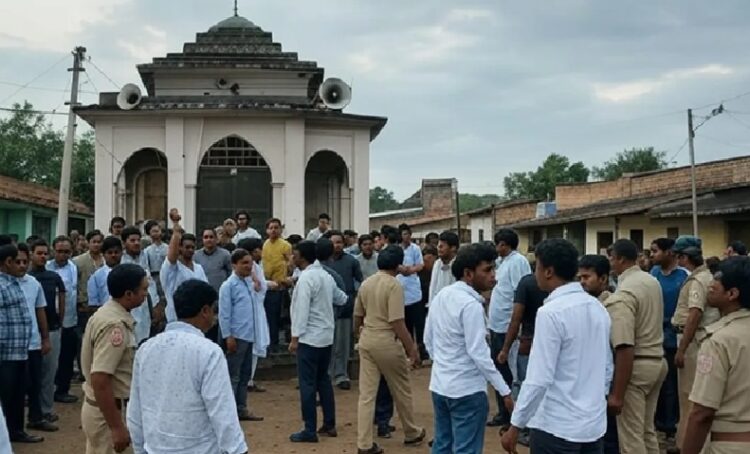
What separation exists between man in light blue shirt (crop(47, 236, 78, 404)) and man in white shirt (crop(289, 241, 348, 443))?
9.34 feet

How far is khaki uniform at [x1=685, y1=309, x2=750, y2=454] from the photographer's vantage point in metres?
3.52

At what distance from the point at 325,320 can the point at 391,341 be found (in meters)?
0.91

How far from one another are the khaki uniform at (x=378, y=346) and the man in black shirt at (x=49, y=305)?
11.0 ft

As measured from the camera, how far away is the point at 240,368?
830 centimetres

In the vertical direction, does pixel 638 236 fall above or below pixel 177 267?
above

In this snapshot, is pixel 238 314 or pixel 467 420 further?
pixel 238 314

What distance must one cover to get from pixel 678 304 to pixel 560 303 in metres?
3.52

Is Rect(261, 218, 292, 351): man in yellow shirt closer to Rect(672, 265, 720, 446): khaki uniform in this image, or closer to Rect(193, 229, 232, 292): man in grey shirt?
Rect(193, 229, 232, 292): man in grey shirt

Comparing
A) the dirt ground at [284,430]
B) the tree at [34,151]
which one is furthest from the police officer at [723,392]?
the tree at [34,151]

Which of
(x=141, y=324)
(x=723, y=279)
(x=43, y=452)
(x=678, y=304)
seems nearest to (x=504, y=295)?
(x=678, y=304)

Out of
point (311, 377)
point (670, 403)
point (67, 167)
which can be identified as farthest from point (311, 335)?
point (67, 167)

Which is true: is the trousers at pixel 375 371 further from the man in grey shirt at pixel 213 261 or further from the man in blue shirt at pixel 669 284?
the man in grey shirt at pixel 213 261

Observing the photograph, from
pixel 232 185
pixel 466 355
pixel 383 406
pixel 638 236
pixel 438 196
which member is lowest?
pixel 383 406

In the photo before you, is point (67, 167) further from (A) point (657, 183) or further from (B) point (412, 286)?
(A) point (657, 183)
